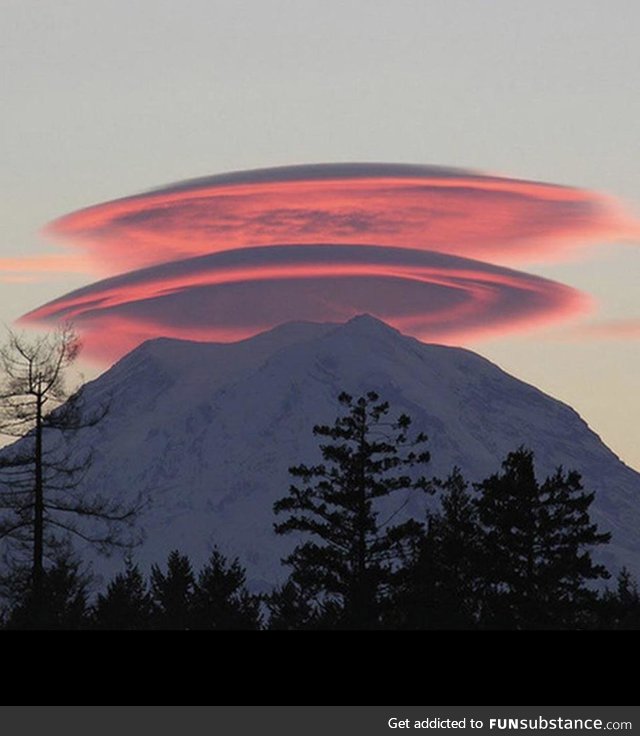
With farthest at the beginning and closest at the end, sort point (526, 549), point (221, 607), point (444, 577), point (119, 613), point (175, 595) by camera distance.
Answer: point (175, 595)
point (444, 577)
point (526, 549)
point (221, 607)
point (119, 613)

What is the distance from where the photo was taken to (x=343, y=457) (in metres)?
71.3

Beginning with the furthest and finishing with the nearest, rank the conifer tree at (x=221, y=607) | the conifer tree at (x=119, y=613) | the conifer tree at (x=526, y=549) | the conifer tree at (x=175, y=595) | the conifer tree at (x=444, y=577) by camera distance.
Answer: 1. the conifer tree at (x=526, y=549)
2. the conifer tree at (x=175, y=595)
3. the conifer tree at (x=444, y=577)
4. the conifer tree at (x=221, y=607)
5. the conifer tree at (x=119, y=613)

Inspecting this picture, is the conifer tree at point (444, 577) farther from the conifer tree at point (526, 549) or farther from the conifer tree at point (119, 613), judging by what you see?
the conifer tree at point (119, 613)

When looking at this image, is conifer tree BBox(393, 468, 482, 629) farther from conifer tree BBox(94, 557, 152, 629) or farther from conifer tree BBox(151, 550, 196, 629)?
conifer tree BBox(94, 557, 152, 629)

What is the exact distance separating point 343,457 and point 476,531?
6905 mm

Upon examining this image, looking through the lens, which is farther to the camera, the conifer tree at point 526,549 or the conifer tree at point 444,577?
the conifer tree at point 526,549

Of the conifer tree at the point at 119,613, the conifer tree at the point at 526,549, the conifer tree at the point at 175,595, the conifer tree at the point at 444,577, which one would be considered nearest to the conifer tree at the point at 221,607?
the conifer tree at the point at 175,595

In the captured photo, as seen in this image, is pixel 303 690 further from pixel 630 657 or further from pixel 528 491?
pixel 528 491

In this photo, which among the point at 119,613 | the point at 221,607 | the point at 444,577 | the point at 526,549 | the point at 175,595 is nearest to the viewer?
the point at 119,613

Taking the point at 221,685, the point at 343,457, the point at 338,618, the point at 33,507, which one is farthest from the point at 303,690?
the point at 343,457

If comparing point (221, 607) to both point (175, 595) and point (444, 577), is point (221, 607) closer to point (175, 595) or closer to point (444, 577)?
point (444, 577)

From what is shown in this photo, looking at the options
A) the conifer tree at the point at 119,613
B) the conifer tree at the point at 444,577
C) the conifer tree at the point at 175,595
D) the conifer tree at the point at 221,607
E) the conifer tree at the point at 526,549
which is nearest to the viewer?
the conifer tree at the point at 119,613

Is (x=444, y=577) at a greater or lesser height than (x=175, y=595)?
lesser

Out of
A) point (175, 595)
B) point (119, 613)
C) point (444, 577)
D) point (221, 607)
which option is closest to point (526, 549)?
point (444, 577)
